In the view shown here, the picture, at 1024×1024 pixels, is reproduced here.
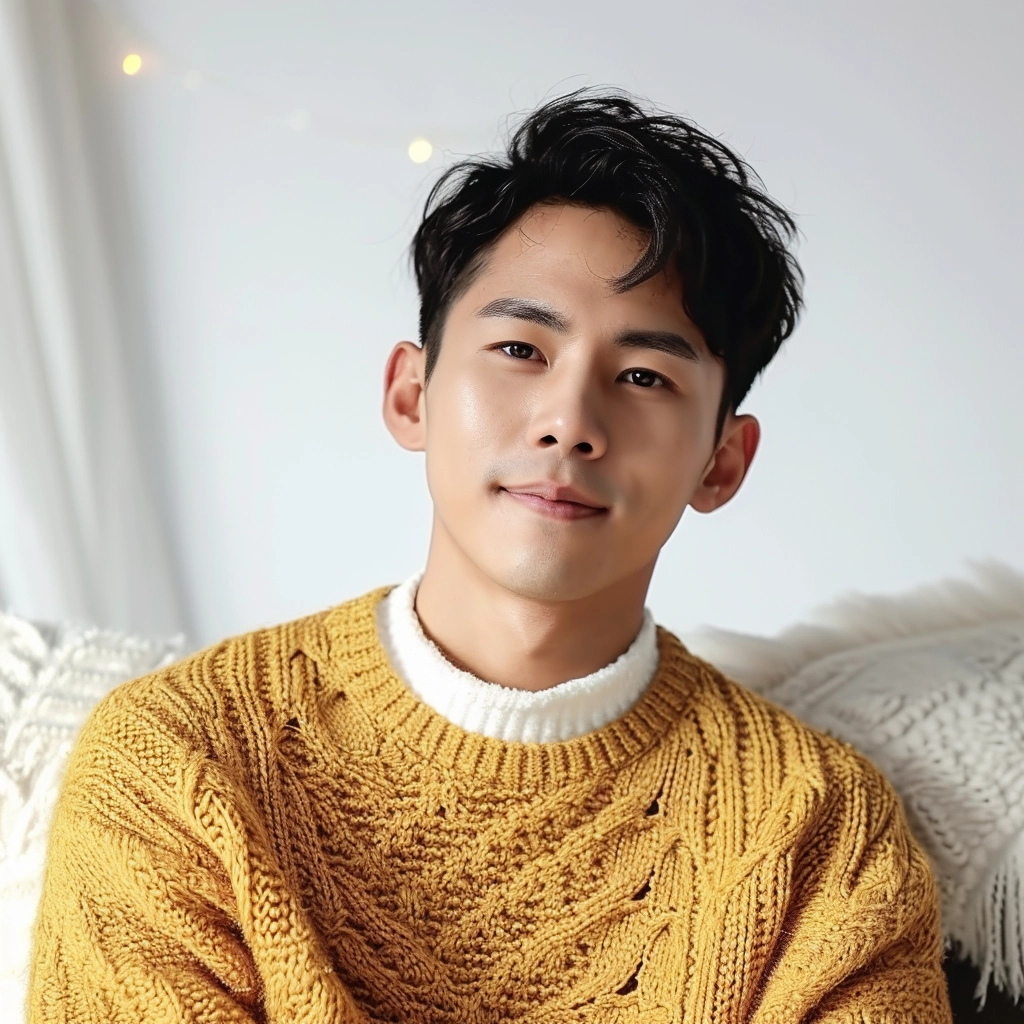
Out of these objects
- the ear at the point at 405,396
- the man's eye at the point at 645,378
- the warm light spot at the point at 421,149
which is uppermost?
the warm light spot at the point at 421,149

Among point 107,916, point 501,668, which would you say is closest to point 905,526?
point 501,668

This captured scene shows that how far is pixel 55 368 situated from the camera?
1795 mm

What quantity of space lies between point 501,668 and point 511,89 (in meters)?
1.02

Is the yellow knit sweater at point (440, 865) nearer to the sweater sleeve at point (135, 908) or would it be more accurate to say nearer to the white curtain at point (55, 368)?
the sweater sleeve at point (135, 908)

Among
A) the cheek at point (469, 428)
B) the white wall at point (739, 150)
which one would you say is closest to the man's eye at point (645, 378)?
the cheek at point (469, 428)

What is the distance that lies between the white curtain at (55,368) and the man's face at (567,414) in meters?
0.87

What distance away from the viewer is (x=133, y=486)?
193 cm

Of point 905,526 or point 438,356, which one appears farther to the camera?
point 905,526

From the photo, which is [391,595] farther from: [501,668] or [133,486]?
[133,486]

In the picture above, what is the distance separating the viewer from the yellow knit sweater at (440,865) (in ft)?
3.13

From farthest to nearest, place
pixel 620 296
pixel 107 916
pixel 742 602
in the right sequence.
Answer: pixel 742 602, pixel 620 296, pixel 107 916

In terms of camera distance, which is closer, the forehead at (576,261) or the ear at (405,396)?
the forehead at (576,261)

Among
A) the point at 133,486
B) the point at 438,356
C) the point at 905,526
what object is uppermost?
the point at 438,356

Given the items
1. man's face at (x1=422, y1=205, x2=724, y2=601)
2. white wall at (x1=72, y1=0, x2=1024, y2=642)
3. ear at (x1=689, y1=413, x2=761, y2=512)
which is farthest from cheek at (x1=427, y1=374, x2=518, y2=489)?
white wall at (x1=72, y1=0, x2=1024, y2=642)
